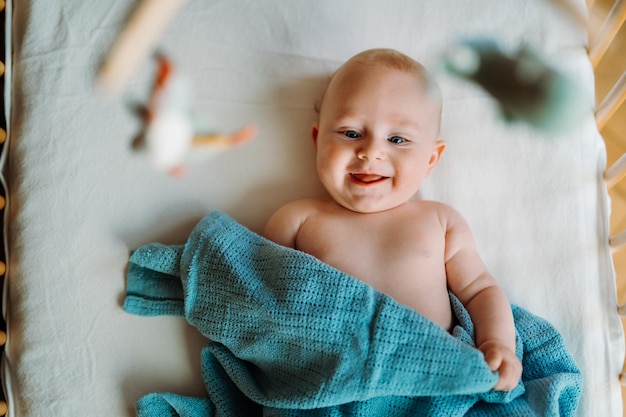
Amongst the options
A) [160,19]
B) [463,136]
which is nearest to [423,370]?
[463,136]

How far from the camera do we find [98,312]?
0.81 m

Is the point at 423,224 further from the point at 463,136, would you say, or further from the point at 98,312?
the point at 98,312

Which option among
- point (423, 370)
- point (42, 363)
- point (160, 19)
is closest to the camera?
point (160, 19)

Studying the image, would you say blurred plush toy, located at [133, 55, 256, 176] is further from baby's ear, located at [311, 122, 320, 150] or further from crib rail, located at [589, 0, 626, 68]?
crib rail, located at [589, 0, 626, 68]

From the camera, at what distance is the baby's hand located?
68 centimetres

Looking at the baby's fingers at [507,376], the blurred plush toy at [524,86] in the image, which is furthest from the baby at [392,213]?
the blurred plush toy at [524,86]

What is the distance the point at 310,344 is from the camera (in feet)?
2.34

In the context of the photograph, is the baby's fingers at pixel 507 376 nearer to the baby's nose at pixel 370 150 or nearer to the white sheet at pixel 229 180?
the white sheet at pixel 229 180

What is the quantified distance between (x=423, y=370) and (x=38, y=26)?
0.75 m

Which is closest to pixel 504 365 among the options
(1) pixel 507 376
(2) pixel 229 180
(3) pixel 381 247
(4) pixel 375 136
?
(1) pixel 507 376

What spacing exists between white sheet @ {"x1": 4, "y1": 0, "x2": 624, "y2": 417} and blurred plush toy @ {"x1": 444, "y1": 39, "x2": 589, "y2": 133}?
26 cm

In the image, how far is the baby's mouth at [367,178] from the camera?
29.6 inches

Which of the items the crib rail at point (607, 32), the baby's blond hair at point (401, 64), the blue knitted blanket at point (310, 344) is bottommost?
the blue knitted blanket at point (310, 344)

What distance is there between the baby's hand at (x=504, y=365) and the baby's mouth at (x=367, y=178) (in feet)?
0.86
